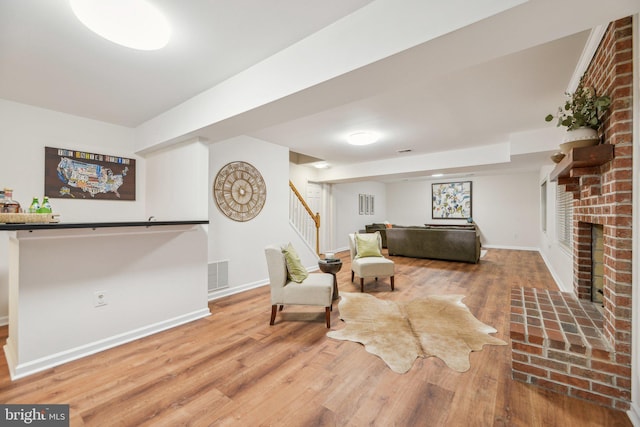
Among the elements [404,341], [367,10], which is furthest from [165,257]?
→ [367,10]

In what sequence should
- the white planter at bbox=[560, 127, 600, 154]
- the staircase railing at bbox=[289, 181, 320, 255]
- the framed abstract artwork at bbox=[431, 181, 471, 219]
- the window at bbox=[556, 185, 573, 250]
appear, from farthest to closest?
the framed abstract artwork at bbox=[431, 181, 471, 219] < the staircase railing at bbox=[289, 181, 320, 255] < the window at bbox=[556, 185, 573, 250] < the white planter at bbox=[560, 127, 600, 154]

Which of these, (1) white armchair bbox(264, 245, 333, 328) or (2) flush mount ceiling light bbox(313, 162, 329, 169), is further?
(2) flush mount ceiling light bbox(313, 162, 329, 169)

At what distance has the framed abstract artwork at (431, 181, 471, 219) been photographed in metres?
8.88

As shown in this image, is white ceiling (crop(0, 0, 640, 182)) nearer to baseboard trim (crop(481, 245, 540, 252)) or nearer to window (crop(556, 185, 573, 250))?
window (crop(556, 185, 573, 250))

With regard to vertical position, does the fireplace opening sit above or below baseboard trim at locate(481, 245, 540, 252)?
above

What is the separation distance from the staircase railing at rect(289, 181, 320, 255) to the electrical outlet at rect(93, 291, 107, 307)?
131 inches

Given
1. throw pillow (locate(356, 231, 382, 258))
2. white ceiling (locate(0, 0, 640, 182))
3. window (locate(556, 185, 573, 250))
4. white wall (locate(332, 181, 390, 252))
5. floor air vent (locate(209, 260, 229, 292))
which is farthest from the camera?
white wall (locate(332, 181, 390, 252))

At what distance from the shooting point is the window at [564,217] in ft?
11.6

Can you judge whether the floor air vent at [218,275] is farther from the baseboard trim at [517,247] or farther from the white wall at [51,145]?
the baseboard trim at [517,247]

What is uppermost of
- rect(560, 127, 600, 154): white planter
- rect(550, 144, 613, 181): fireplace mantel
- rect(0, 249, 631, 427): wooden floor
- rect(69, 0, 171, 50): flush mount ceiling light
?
rect(69, 0, 171, 50): flush mount ceiling light

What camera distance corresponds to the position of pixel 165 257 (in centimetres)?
281

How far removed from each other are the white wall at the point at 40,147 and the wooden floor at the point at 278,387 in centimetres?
135

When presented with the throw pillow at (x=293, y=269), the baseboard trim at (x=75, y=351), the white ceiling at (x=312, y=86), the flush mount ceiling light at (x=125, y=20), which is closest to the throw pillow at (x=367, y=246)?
→ the throw pillow at (x=293, y=269)

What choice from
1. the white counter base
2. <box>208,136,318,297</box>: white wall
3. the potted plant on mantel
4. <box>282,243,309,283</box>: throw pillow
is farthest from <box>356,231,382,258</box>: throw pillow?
the potted plant on mantel
